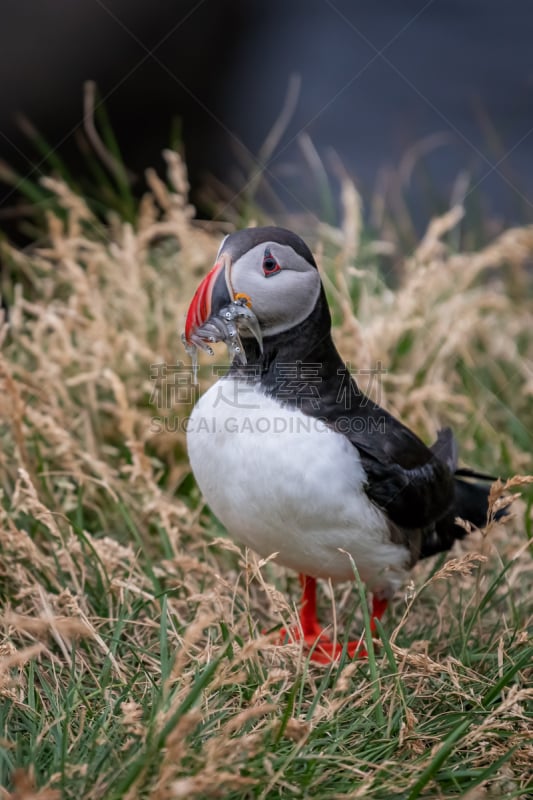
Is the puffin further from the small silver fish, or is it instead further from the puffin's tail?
the puffin's tail

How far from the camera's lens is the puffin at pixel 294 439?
2.83 metres

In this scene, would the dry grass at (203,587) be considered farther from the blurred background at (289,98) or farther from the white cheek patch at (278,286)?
the blurred background at (289,98)

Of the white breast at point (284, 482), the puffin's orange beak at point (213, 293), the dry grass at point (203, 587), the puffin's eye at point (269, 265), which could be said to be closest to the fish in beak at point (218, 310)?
the puffin's orange beak at point (213, 293)

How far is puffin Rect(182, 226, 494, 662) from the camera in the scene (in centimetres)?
283

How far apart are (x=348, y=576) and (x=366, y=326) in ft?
6.08

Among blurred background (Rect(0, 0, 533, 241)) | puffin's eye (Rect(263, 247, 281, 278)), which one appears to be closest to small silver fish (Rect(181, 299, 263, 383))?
puffin's eye (Rect(263, 247, 281, 278))

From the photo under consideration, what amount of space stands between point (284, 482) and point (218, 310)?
Result: 1.78 ft

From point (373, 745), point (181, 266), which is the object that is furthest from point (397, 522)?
point (181, 266)

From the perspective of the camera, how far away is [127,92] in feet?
25.3

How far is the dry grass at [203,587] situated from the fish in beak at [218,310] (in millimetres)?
605

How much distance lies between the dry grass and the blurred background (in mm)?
954

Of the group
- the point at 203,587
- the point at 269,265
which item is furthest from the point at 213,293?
the point at 203,587

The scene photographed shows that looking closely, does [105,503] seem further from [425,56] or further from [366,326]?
[425,56]

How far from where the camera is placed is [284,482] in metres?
2.83
